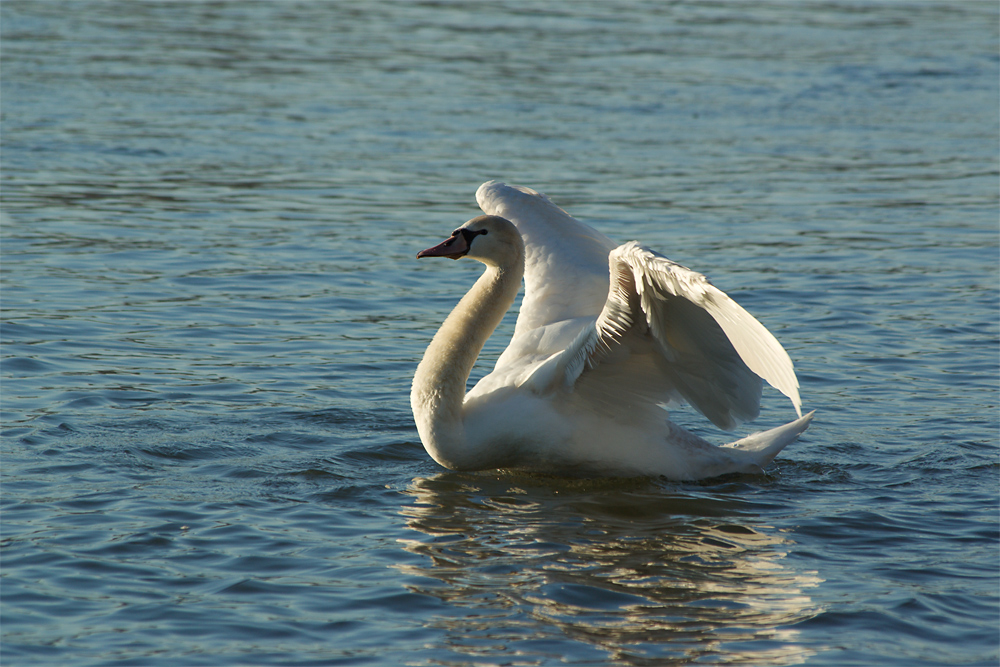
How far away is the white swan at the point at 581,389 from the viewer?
6.30 metres

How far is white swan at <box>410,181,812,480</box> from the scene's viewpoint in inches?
248

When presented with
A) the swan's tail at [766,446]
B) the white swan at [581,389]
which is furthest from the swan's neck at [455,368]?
the swan's tail at [766,446]

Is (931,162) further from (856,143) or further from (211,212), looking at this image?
(211,212)

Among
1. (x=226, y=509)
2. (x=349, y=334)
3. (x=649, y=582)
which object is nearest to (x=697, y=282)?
(x=649, y=582)

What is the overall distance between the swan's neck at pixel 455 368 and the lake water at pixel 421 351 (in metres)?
0.27

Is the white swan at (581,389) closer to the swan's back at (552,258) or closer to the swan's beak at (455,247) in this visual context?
the swan's beak at (455,247)

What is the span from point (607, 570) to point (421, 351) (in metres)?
3.75

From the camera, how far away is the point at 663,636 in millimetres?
4984

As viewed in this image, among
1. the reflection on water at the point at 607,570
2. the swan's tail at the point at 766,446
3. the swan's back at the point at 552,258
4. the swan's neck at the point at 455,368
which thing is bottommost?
the reflection on water at the point at 607,570

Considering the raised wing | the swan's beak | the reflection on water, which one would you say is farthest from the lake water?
the swan's beak

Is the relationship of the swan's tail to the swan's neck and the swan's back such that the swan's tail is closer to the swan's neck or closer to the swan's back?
the swan's back

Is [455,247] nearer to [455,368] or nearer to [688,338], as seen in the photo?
[455,368]

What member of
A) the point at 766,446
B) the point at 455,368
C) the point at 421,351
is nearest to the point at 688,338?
the point at 766,446

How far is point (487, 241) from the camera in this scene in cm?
693
